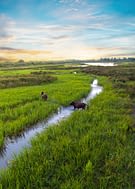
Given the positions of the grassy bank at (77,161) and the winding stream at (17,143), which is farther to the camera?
the winding stream at (17,143)

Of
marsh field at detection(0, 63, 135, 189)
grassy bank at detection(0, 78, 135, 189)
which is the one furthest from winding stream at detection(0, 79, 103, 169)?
grassy bank at detection(0, 78, 135, 189)

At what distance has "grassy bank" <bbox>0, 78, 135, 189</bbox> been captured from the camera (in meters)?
5.89

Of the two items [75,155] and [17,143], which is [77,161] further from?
[17,143]

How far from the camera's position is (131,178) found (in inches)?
247

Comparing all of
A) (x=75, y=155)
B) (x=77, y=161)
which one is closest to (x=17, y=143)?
(x=75, y=155)

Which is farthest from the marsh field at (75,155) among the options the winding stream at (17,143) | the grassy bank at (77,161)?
the winding stream at (17,143)

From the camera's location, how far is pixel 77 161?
6.75 m

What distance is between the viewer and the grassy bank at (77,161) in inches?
232

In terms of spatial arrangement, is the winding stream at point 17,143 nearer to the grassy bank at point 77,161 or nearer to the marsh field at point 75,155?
the marsh field at point 75,155

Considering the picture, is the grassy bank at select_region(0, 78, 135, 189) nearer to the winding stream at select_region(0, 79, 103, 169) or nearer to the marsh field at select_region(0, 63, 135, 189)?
the marsh field at select_region(0, 63, 135, 189)

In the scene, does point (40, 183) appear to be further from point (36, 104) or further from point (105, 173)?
point (36, 104)

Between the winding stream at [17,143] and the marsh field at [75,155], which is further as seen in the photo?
the winding stream at [17,143]

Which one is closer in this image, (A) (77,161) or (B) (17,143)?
(A) (77,161)

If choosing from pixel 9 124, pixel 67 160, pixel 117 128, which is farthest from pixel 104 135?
pixel 9 124
